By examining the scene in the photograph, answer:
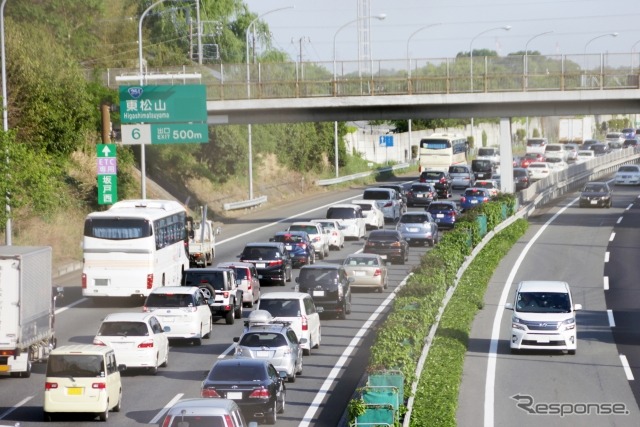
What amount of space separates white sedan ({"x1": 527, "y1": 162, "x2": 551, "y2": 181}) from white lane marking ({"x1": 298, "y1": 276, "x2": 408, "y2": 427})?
2129 inches

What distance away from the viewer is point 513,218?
61594 millimetres

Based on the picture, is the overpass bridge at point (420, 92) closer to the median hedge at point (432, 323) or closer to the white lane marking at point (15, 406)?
the median hedge at point (432, 323)

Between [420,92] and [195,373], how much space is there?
1368 inches

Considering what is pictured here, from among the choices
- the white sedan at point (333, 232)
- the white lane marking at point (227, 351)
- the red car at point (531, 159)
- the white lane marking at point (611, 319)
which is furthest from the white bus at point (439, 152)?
the white lane marking at point (227, 351)

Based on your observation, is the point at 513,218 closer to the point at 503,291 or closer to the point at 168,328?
the point at 503,291

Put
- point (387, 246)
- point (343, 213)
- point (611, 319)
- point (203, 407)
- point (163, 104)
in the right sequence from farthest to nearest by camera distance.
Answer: point (343, 213), point (163, 104), point (387, 246), point (611, 319), point (203, 407)

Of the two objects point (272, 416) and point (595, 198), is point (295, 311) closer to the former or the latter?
point (272, 416)

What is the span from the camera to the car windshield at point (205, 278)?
3709 centimetres

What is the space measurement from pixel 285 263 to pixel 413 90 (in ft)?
62.7

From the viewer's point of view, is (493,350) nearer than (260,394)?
No

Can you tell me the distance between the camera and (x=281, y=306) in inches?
1264

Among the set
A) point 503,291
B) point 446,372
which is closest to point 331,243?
point 503,291

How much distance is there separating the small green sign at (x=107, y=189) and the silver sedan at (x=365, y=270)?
12443mm

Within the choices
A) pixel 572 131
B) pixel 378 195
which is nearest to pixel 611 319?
pixel 378 195
